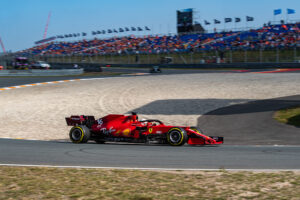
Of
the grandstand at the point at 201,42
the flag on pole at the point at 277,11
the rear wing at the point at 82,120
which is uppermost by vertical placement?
the flag on pole at the point at 277,11

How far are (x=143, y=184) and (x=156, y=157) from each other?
7.15 feet

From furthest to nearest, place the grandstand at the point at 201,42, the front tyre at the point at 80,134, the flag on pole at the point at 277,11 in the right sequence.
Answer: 1. the flag on pole at the point at 277,11
2. the grandstand at the point at 201,42
3. the front tyre at the point at 80,134

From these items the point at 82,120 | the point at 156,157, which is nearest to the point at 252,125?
the point at 82,120

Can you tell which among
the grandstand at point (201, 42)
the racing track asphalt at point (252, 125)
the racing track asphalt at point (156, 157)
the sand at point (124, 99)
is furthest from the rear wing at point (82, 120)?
the grandstand at point (201, 42)

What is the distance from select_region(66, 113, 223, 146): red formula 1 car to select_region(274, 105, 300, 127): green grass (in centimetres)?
466

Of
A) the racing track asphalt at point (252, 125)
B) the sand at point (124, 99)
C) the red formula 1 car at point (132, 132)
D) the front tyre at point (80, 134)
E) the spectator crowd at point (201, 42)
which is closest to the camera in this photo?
the red formula 1 car at point (132, 132)

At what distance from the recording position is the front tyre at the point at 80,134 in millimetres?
10609

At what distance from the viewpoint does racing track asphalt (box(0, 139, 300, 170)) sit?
24.3ft

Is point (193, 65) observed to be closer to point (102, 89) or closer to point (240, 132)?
point (102, 89)

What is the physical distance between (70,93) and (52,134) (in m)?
11.4

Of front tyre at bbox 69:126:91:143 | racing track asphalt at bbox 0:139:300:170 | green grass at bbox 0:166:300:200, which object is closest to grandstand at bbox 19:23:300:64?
front tyre at bbox 69:126:91:143

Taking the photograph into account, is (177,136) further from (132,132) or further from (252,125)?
(252,125)

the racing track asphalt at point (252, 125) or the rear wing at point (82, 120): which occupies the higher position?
the rear wing at point (82, 120)

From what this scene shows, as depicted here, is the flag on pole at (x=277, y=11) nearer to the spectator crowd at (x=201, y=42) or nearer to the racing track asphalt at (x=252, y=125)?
the spectator crowd at (x=201, y=42)
